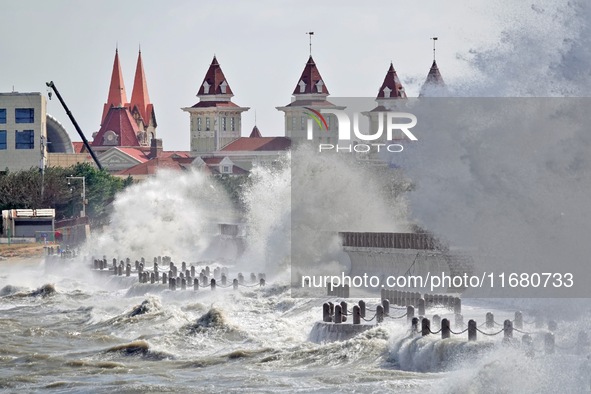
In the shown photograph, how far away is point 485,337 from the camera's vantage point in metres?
30.4

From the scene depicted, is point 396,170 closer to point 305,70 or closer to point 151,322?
point 151,322

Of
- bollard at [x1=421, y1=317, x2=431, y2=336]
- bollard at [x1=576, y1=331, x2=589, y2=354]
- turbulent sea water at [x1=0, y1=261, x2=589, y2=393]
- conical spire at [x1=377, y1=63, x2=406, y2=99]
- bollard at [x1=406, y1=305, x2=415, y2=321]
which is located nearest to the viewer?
bollard at [x1=576, y1=331, x2=589, y2=354]

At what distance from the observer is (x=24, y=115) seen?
107875 millimetres

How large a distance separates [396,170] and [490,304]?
53.3 feet

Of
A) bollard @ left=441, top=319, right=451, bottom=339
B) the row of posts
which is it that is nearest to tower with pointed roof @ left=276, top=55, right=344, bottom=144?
the row of posts

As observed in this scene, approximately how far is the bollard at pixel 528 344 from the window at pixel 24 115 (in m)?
82.2

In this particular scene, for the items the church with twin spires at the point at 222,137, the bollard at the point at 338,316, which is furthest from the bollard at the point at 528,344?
the church with twin spires at the point at 222,137

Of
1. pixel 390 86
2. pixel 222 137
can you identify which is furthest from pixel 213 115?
pixel 390 86

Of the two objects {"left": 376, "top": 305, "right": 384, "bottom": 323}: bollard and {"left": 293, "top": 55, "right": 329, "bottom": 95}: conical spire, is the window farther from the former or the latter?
{"left": 376, "top": 305, "right": 384, "bottom": 323}: bollard

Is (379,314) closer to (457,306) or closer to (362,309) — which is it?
(362,309)

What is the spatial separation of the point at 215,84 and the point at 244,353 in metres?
153

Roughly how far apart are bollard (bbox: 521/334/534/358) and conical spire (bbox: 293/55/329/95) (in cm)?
15180

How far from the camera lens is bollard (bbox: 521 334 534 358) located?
90.5 ft

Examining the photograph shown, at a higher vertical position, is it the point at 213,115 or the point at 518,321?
the point at 213,115
